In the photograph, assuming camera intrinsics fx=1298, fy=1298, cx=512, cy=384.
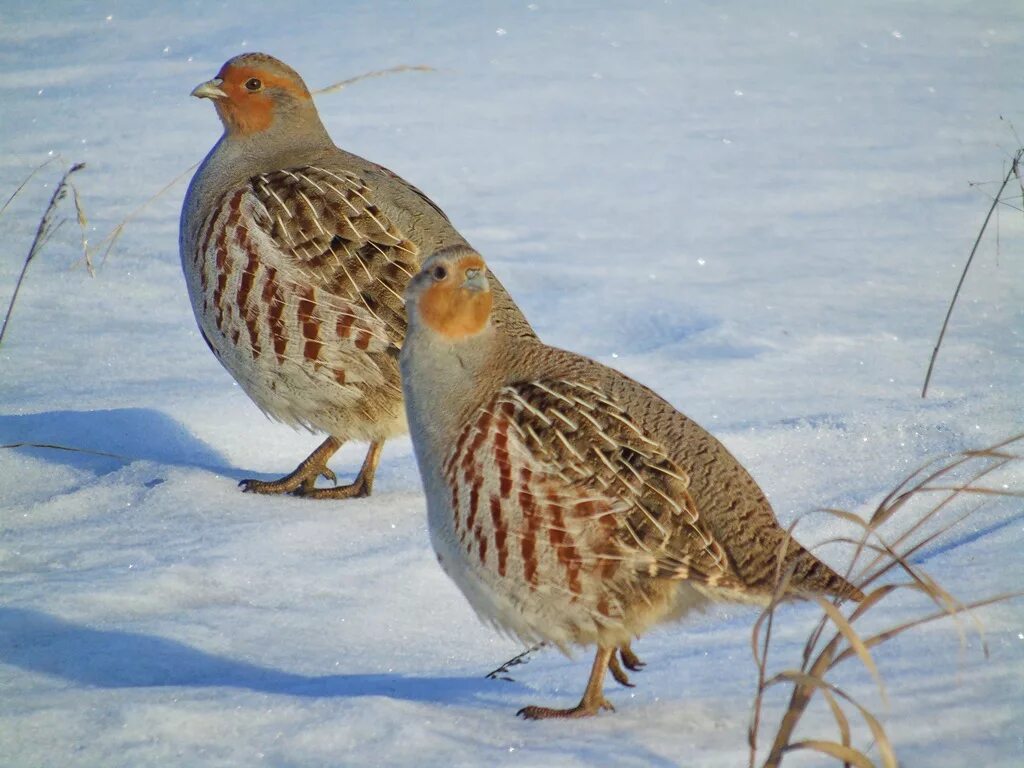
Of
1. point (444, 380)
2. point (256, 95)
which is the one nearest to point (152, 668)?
point (444, 380)

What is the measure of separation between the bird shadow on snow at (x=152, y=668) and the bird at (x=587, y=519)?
22 cm

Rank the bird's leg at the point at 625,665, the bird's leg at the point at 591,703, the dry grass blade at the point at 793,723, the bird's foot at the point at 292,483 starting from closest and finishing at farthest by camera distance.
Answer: the dry grass blade at the point at 793,723, the bird's leg at the point at 591,703, the bird's leg at the point at 625,665, the bird's foot at the point at 292,483

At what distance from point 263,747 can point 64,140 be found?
641cm

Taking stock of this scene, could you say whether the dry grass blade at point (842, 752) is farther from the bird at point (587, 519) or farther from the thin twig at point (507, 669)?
the thin twig at point (507, 669)

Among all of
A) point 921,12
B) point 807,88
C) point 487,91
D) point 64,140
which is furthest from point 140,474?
point 921,12

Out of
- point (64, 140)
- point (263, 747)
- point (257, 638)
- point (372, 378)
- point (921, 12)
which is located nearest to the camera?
point (263, 747)

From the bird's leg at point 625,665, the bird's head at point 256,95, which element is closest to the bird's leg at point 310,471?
the bird's head at point 256,95

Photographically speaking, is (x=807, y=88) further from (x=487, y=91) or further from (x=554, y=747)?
(x=554, y=747)

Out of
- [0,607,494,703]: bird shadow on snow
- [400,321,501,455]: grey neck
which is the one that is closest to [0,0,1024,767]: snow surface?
[0,607,494,703]: bird shadow on snow

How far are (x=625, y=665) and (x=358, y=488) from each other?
A: 1.46 meters

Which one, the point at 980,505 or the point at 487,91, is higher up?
the point at 487,91

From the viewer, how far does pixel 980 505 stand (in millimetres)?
3322

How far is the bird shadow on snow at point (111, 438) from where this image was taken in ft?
13.6

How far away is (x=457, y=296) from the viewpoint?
2.88m
